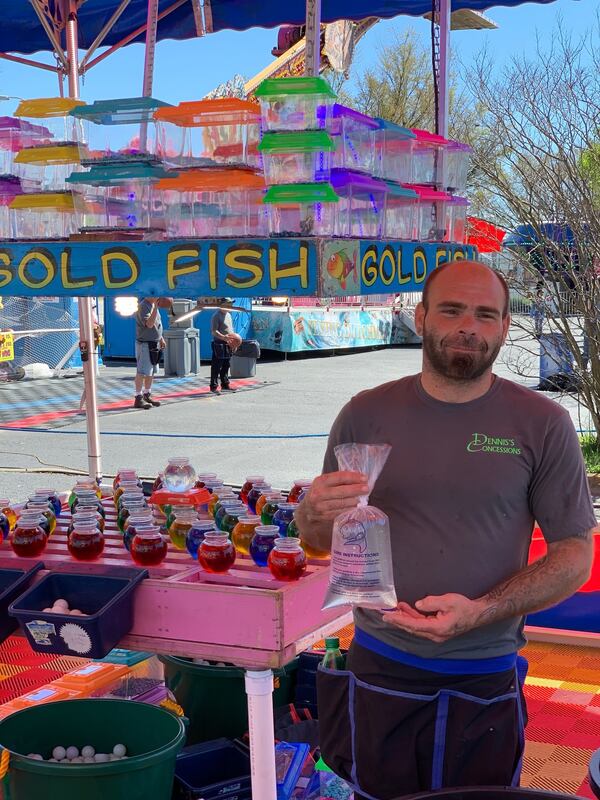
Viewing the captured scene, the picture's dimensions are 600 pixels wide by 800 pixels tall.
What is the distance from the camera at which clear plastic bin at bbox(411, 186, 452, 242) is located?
4941 millimetres

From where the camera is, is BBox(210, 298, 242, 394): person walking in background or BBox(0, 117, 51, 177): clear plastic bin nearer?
BBox(0, 117, 51, 177): clear plastic bin

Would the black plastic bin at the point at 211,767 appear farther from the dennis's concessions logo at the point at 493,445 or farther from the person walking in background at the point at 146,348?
the person walking in background at the point at 146,348

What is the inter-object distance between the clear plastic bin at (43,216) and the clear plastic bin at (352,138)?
1.19 m

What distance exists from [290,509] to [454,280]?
1398mm

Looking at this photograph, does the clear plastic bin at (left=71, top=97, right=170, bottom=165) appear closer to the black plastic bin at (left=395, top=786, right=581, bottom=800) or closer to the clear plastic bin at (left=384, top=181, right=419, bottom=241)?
the clear plastic bin at (left=384, top=181, right=419, bottom=241)

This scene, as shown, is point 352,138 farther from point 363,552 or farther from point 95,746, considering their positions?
point 95,746

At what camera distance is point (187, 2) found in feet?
21.1

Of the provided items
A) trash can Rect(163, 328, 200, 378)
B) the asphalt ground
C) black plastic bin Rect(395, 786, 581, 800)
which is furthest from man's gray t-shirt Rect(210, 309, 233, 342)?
black plastic bin Rect(395, 786, 581, 800)

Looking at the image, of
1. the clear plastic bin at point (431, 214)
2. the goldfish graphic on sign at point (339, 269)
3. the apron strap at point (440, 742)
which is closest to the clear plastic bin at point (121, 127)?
the goldfish graphic on sign at point (339, 269)

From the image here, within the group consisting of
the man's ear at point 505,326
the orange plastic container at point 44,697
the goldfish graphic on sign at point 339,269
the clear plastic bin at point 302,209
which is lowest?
the orange plastic container at point 44,697

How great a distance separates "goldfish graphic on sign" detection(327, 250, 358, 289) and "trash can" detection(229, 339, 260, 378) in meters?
15.8

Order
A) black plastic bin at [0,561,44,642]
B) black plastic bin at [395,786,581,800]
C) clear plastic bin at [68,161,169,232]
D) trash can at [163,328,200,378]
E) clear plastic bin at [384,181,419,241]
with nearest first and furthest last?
Result: black plastic bin at [395,786,581,800] < black plastic bin at [0,561,44,642] < clear plastic bin at [68,161,169,232] < clear plastic bin at [384,181,419,241] < trash can at [163,328,200,378]

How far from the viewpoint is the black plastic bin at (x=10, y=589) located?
3.13 meters

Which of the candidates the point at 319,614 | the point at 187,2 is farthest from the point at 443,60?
the point at 319,614
